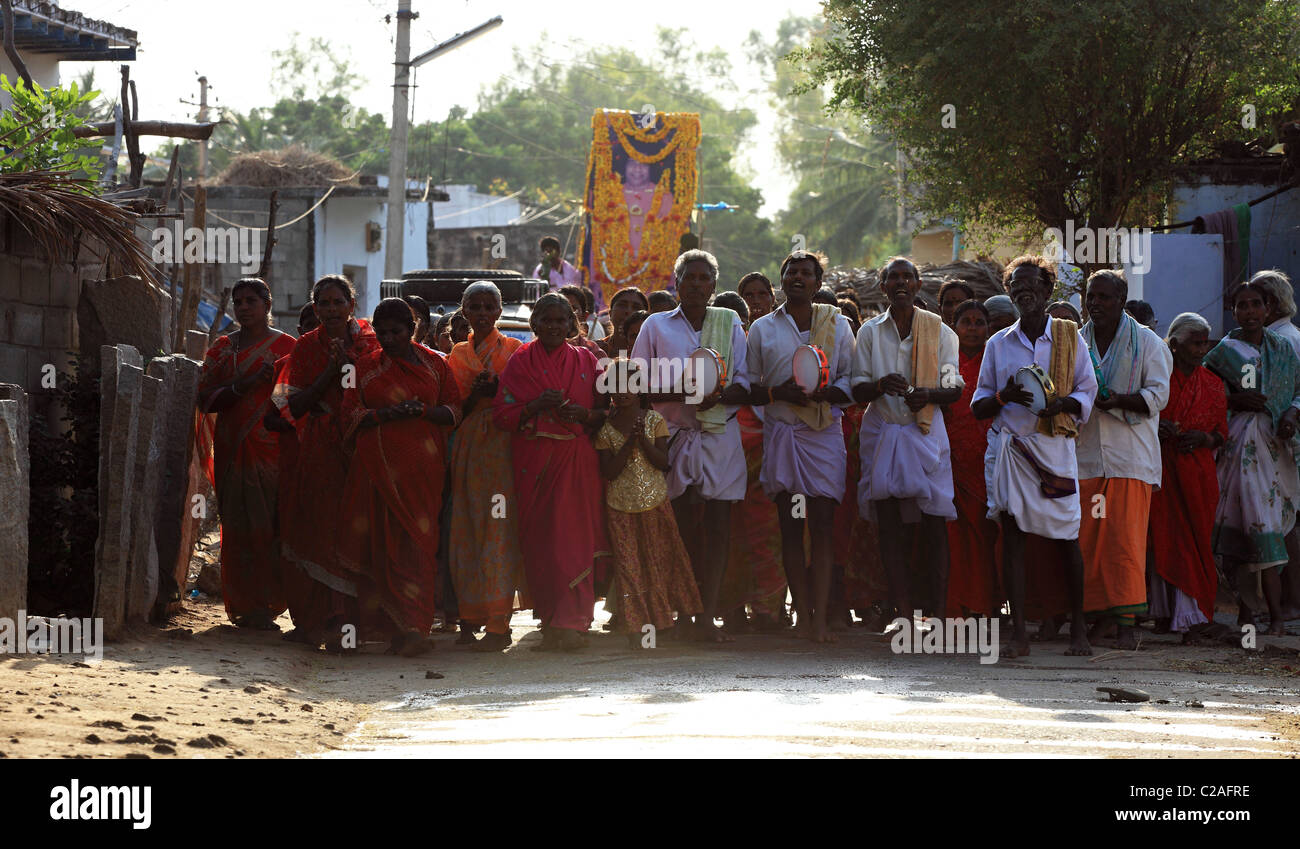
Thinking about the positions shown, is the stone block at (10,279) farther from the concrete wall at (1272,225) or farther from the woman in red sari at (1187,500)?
the concrete wall at (1272,225)

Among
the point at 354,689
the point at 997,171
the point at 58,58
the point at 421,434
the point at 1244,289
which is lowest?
the point at 354,689

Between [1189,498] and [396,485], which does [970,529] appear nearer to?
[1189,498]

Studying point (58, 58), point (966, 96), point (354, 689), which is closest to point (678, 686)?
point (354, 689)

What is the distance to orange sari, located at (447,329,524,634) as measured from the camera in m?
8.44

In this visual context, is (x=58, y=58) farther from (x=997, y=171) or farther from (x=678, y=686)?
(x=678, y=686)

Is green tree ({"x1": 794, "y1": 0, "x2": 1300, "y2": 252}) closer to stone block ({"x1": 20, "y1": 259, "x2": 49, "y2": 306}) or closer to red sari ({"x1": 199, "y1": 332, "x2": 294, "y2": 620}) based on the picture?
red sari ({"x1": 199, "y1": 332, "x2": 294, "y2": 620})

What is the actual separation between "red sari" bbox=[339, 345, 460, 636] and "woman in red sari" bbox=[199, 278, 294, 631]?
2.13ft

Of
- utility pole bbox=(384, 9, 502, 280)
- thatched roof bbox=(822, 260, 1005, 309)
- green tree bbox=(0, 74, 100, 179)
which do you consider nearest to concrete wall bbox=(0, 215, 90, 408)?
green tree bbox=(0, 74, 100, 179)

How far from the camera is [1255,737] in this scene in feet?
19.0

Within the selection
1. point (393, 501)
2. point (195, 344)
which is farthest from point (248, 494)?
point (195, 344)

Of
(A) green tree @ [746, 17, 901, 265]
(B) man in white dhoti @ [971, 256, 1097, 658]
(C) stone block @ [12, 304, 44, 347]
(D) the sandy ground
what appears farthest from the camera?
(A) green tree @ [746, 17, 901, 265]

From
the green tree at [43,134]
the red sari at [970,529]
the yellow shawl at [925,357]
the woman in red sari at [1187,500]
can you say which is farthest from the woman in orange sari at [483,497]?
the woman in red sari at [1187,500]

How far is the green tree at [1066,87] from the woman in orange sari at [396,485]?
726cm
